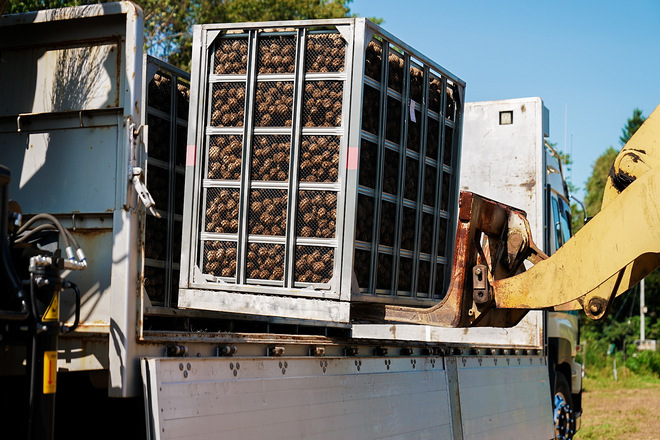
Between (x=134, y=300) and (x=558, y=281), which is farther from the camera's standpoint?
(x=558, y=281)

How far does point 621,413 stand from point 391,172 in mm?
12017

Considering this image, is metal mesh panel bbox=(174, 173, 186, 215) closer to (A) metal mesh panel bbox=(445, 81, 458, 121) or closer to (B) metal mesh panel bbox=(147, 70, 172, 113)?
(B) metal mesh panel bbox=(147, 70, 172, 113)

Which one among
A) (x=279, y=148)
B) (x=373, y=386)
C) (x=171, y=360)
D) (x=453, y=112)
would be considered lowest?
(x=373, y=386)

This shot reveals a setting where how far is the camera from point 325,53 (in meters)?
5.21

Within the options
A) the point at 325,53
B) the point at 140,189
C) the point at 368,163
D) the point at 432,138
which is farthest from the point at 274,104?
the point at 140,189

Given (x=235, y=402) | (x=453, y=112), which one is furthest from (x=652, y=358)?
(x=235, y=402)

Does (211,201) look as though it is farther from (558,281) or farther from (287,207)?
(558,281)

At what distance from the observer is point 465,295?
4754 mm

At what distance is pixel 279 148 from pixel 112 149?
4.31 feet

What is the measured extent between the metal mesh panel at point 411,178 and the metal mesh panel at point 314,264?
3.11 ft

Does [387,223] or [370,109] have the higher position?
[370,109]

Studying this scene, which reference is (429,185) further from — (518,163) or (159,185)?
(518,163)

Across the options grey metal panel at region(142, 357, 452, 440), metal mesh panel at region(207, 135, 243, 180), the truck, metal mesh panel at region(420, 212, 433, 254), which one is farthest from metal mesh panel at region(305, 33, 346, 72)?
grey metal panel at region(142, 357, 452, 440)

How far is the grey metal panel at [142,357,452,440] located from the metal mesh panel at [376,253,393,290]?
54 cm
